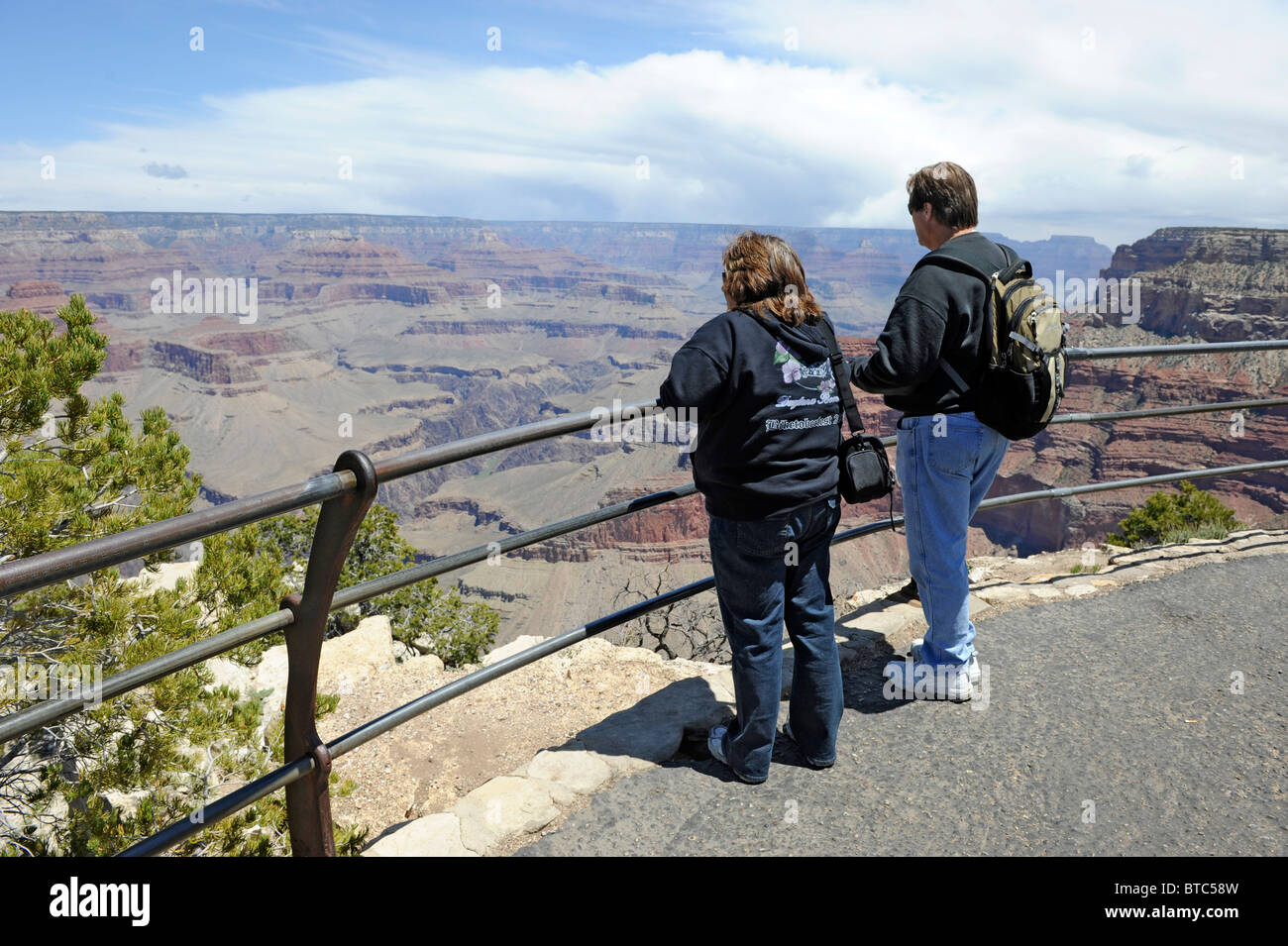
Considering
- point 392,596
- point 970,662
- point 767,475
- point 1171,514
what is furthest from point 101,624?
point 1171,514

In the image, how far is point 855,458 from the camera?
2.92 metres

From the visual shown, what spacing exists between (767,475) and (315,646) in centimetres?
141

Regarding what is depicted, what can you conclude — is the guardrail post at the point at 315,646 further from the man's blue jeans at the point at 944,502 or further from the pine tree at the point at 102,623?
the pine tree at the point at 102,623

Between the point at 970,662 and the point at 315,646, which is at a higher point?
the point at 315,646

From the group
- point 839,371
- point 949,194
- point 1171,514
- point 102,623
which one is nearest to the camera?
point 839,371

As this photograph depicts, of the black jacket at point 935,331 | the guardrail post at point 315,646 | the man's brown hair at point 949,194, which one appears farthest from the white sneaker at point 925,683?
the guardrail post at point 315,646

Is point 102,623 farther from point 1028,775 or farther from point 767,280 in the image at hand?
point 1028,775

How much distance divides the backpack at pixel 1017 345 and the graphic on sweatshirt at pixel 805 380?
0.60m

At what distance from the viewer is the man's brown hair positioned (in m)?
3.13

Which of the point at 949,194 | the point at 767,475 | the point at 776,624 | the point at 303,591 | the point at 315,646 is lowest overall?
the point at 776,624

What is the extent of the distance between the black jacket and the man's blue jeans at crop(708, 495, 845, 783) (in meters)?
0.47
